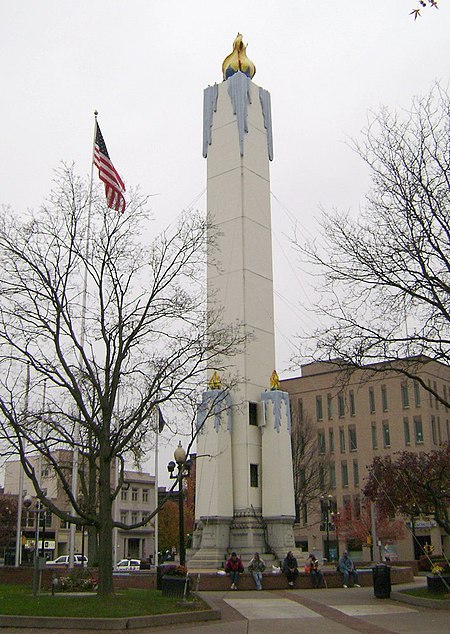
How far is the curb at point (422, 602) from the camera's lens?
65.1ft

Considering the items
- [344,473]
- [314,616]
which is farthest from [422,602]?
[344,473]

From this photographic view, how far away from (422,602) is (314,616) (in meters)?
3.80

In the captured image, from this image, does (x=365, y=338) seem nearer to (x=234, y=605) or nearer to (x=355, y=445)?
(x=234, y=605)

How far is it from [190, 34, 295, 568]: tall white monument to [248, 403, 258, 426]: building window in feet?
0.17

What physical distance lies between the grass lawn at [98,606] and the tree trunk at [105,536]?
0.39 meters

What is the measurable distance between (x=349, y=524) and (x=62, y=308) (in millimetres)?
56894

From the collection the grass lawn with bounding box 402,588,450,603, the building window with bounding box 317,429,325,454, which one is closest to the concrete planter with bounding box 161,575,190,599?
the grass lawn with bounding box 402,588,450,603

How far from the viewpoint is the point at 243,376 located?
3641 cm

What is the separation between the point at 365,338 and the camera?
2077 centimetres

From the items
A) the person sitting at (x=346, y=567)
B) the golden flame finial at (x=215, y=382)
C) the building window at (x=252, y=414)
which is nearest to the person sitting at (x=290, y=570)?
the person sitting at (x=346, y=567)

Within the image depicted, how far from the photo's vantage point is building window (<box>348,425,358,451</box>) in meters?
77.4

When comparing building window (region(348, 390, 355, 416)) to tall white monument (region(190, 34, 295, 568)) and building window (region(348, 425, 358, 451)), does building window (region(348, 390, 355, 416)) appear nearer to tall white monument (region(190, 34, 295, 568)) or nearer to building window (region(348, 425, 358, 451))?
Result: building window (region(348, 425, 358, 451))

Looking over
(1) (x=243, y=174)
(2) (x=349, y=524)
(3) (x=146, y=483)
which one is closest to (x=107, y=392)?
(1) (x=243, y=174)

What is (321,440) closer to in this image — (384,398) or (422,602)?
(384,398)
